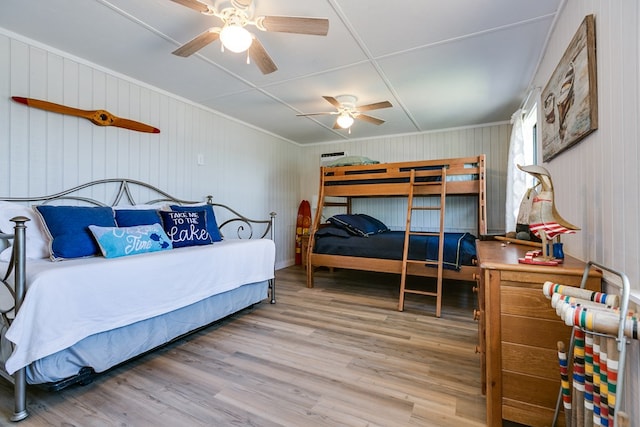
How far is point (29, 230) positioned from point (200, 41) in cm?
171

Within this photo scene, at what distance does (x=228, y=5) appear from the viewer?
1.71 m

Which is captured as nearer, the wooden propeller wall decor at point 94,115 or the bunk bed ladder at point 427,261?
the wooden propeller wall decor at point 94,115

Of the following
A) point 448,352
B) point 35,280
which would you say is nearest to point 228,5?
point 35,280

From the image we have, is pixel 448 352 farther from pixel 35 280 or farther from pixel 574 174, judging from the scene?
pixel 35 280

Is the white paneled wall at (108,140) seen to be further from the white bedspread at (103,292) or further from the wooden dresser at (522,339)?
the wooden dresser at (522,339)

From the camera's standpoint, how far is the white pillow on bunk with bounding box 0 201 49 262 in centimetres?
183

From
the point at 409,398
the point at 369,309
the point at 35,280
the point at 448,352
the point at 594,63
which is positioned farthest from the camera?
the point at 369,309

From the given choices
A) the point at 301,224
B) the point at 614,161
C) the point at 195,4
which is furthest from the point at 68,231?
the point at 301,224

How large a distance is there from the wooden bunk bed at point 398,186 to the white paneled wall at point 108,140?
4.30ft

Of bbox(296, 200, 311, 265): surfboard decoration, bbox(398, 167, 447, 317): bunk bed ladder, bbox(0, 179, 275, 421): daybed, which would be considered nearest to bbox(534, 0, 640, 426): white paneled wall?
bbox(398, 167, 447, 317): bunk bed ladder

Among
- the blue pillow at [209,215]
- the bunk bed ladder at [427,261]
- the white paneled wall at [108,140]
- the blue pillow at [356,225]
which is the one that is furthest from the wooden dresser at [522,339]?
the white paneled wall at [108,140]

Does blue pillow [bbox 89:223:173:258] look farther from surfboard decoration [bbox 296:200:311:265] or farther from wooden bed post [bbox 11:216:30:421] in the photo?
surfboard decoration [bbox 296:200:311:265]

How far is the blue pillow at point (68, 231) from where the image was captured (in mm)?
1802

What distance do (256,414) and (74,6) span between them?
104 inches
